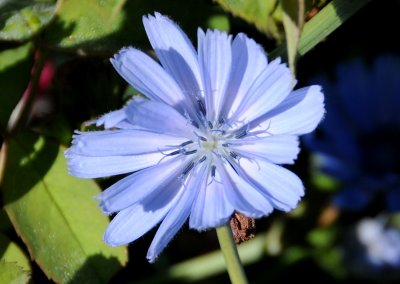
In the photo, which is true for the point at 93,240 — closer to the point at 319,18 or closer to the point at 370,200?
the point at 319,18

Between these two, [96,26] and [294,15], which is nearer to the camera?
[294,15]

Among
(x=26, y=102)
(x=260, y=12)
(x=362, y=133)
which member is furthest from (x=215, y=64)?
(x=362, y=133)

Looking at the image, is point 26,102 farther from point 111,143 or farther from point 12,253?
point 111,143

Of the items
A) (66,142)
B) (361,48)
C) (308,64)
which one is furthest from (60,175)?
(361,48)

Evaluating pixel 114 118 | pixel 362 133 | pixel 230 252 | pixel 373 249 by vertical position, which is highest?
pixel 114 118

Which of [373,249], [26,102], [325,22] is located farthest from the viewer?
[373,249]

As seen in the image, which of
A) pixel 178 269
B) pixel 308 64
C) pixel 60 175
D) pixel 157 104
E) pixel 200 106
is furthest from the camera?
pixel 308 64

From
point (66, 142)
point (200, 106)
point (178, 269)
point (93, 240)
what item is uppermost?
point (200, 106)
